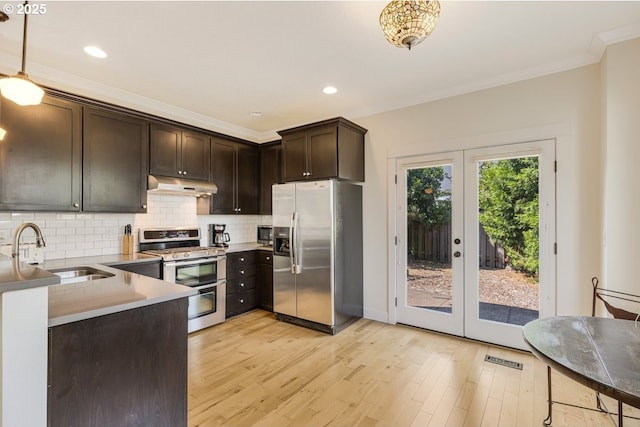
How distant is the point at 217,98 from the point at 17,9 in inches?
69.2

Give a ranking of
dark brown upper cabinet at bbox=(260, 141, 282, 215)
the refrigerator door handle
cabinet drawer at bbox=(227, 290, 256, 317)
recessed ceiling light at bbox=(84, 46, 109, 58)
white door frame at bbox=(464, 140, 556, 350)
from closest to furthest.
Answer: recessed ceiling light at bbox=(84, 46, 109, 58) → white door frame at bbox=(464, 140, 556, 350) → the refrigerator door handle → cabinet drawer at bbox=(227, 290, 256, 317) → dark brown upper cabinet at bbox=(260, 141, 282, 215)

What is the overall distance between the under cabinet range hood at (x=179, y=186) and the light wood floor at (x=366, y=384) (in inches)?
67.0

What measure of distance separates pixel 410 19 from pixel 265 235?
386 cm

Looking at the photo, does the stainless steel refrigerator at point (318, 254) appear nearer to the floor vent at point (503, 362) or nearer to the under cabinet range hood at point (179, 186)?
the under cabinet range hood at point (179, 186)

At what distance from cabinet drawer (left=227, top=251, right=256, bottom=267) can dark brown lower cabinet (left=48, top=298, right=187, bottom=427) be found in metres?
2.36

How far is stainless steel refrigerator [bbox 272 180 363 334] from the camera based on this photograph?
3.53 m

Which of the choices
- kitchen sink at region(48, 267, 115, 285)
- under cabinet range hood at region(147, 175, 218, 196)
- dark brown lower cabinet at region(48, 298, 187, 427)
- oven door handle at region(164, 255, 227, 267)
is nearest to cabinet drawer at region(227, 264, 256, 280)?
oven door handle at region(164, 255, 227, 267)

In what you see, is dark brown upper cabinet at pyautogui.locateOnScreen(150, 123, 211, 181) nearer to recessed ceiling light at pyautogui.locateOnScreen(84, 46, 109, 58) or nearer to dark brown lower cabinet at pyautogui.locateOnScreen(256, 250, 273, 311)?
recessed ceiling light at pyautogui.locateOnScreen(84, 46, 109, 58)

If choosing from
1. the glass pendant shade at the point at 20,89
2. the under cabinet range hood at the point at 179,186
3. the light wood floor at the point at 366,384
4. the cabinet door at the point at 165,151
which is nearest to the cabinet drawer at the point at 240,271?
the light wood floor at the point at 366,384

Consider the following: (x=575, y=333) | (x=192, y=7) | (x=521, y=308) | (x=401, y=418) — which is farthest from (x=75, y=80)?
(x=521, y=308)

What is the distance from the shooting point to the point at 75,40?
2.41 m

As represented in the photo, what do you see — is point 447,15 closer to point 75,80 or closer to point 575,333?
point 575,333

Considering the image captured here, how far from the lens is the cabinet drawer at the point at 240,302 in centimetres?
396

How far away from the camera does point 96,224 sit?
130 inches
